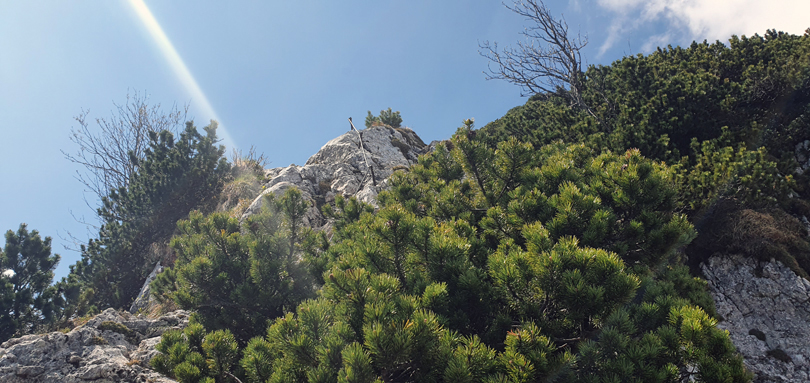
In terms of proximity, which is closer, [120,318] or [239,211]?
[120,318]

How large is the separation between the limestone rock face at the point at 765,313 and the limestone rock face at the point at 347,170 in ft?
27.4

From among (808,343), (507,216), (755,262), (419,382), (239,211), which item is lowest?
(808,343)

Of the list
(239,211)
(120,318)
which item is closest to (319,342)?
(120,318)

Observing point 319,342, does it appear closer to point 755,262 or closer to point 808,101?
point 755,262

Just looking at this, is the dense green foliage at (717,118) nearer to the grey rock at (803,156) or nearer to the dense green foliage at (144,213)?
the grey rock at (803,156)

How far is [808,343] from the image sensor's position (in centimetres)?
578

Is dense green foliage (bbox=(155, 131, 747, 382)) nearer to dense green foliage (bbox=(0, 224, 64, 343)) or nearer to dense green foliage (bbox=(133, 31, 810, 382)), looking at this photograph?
dense green foliage (bbox=(133, 31, 810, 382))

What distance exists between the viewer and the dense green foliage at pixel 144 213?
12.5 meters

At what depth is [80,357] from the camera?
16.9 feet

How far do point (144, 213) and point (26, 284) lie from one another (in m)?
3.90

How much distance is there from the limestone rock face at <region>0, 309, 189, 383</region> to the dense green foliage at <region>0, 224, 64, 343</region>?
7.39 metres

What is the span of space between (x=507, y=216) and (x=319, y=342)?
297 centimetres

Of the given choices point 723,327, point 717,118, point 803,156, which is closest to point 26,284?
point 723,327

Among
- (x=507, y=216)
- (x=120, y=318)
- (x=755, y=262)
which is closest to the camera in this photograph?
(x=507, y=216)
